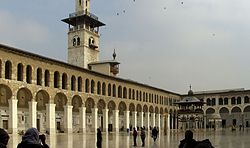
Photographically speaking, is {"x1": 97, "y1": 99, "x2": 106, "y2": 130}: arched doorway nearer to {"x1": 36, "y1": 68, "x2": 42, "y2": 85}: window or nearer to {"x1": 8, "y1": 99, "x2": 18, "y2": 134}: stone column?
{"x1": 36, "y1": 68, "x2": 42, "y2": 85}: window

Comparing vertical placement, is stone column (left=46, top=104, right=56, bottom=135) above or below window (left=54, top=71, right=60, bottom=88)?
below

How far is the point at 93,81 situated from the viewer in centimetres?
4806

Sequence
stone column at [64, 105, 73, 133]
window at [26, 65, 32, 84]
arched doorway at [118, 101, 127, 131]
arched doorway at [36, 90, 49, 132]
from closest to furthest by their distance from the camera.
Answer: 1. window at [26, 65, 32, 84]
2. arched doorway at [36, 90, 49, 132]
3. stone column at [64, 105, 73, 133]
4. arched doorway at [118, 101, 127, 131]

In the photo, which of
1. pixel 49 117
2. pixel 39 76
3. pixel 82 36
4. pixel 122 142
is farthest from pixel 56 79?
pixel 82 36

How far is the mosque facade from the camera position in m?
35.5

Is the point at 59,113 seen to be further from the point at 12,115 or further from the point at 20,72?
the point at 12,115

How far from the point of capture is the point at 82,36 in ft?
221

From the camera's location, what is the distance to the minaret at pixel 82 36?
221 ft

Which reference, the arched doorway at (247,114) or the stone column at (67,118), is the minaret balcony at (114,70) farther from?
the arched doorway at (247,114)

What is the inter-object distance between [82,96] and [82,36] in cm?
2438

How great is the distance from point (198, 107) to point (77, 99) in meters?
16.1

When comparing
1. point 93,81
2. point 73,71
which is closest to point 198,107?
point 93,81

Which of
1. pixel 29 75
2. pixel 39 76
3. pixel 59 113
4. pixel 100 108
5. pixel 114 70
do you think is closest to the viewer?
pixel 29 75

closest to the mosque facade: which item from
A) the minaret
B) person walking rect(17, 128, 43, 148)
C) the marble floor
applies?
the minaret
